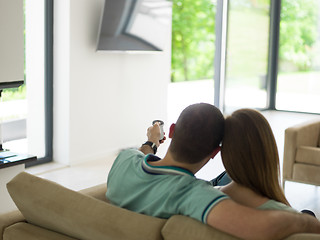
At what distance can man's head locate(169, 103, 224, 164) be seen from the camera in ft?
5.46

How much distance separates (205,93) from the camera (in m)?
10.3

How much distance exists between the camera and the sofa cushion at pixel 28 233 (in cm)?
177

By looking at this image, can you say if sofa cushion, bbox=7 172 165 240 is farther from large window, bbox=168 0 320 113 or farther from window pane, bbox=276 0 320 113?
window pane, bbox=276 0 320 113

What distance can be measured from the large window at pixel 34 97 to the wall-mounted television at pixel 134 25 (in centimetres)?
56

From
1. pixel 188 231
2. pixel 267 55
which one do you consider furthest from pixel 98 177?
pixel 267 55

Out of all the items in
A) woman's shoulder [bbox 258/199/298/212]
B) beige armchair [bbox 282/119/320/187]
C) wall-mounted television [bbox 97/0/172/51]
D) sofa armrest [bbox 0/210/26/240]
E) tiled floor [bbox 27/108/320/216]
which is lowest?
tiled floor [bbox 27/108/320/216]

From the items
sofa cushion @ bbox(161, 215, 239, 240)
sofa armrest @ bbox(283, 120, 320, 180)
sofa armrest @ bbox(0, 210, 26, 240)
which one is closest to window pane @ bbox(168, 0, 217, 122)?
sofa armrest @ bbox(283, 120, 320, 180)

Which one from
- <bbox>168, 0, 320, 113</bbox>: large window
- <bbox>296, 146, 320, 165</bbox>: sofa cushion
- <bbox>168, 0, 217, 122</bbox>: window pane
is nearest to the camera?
<bbox>296, 146, 320, 165</bbox>: sofa cushion

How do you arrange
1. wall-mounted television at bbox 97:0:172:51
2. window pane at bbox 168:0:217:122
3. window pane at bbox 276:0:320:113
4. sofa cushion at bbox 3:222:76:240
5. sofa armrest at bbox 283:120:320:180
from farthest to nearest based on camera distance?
window pane at bbox 168:0:217:122 → window pane at bbox 276:0:320:113 → wall-mounted television at bbox 97:0:172:51 → sofa armrest at bbox 283:120:320:180 → sofa cushion at bbox 3:222:76:240

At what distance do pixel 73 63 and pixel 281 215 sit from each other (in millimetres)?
4094

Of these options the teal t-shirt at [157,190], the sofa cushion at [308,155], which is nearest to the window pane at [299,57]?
the sofa cushion at [308,155]

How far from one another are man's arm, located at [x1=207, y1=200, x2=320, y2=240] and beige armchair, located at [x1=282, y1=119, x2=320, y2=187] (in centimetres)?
293

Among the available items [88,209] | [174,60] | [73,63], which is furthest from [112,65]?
[174,60]

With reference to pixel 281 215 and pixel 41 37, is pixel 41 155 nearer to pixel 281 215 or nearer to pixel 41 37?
pixel 41 37
